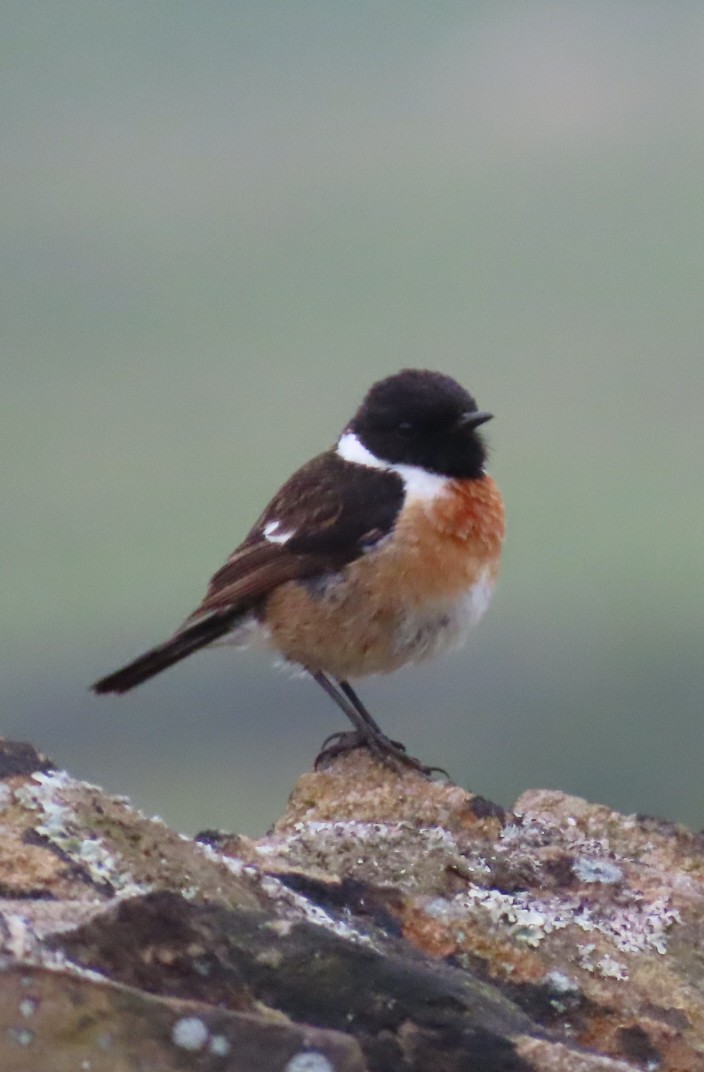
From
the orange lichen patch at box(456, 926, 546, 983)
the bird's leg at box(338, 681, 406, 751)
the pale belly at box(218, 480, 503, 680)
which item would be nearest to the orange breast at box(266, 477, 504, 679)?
the pale belly at box(218, 480, 503, 680)

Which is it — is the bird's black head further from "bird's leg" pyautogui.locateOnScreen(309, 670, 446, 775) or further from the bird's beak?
"bird's leg" pyautogui.locateOnScreen(309, 670, 446, 775)

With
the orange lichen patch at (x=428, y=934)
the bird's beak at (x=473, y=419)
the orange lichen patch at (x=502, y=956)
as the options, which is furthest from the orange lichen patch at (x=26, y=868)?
the bird's beak at (x=473, y=419)

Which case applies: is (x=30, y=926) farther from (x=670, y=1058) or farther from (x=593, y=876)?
(x=593, y=876)

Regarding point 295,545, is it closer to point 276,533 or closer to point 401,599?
point 276,533

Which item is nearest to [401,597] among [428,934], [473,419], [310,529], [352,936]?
[310,529]

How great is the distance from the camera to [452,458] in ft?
27.7

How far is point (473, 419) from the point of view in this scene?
27.5 feet

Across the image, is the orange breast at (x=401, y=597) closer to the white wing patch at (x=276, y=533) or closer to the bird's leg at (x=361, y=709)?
the bird's leg at (x=361, y=709)

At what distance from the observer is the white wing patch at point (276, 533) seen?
8281mm

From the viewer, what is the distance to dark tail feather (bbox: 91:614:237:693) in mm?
8234

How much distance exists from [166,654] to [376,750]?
1.39m

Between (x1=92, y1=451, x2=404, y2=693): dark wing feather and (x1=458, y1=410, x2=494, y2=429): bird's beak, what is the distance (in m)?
0.35


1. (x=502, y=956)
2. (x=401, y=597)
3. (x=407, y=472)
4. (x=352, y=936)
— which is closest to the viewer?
(x=352, y=936)

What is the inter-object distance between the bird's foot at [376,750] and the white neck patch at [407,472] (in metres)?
1.05
